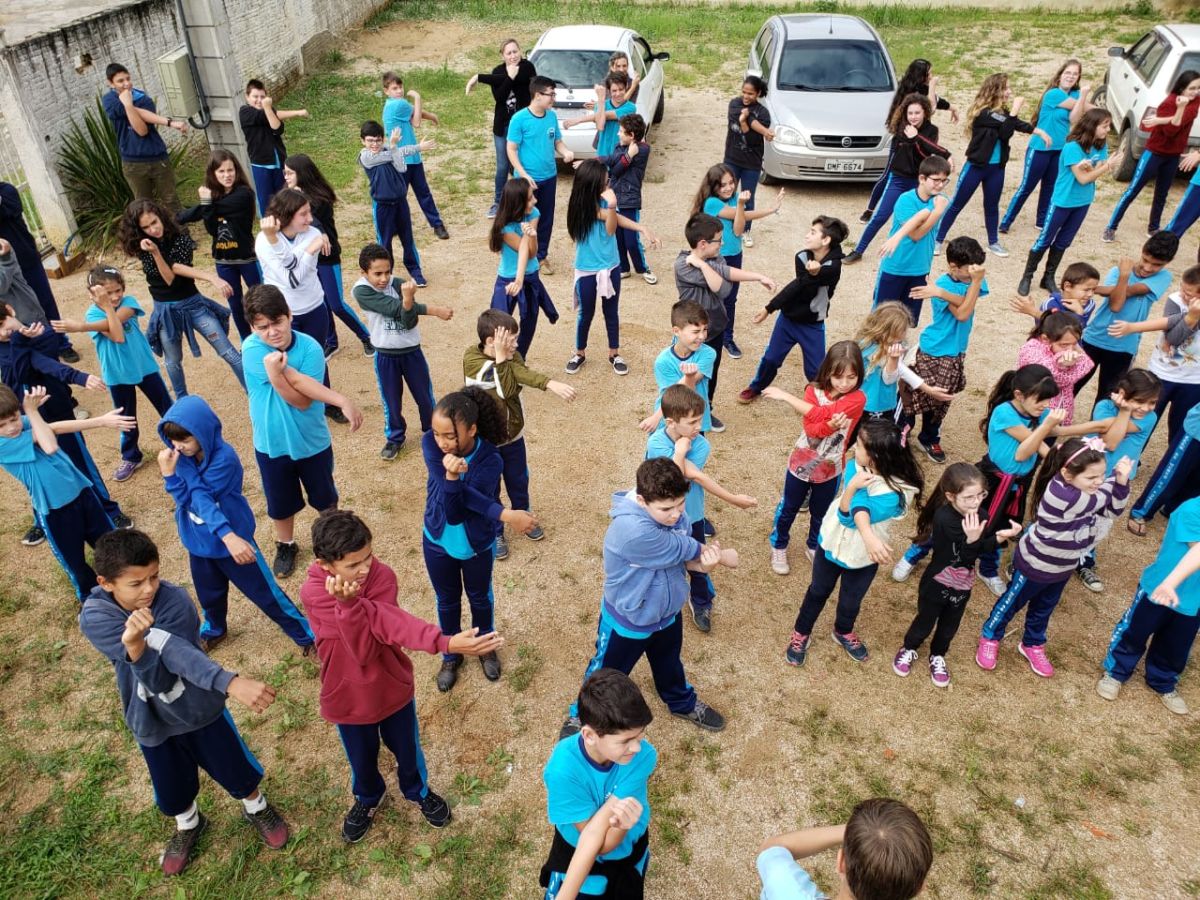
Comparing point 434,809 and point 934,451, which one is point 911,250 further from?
point 434,809

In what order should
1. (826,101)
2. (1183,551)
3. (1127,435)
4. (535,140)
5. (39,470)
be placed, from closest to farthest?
1. (1183,551)
2. (39,470)
3. (1127,435)
4. (535,140)
5. (826,101)

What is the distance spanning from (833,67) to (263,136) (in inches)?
290

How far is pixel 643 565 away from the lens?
356 centimetres

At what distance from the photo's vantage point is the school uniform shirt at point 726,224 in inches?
263

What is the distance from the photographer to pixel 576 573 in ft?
17.5

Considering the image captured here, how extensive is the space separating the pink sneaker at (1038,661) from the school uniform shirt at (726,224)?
3.77 meters

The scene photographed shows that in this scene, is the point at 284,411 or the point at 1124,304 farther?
the point at 1124,304

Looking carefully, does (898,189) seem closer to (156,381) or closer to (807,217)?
(807,217)

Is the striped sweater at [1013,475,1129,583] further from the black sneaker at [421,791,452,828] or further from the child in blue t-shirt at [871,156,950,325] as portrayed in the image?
the black sneaker at [421,791,452,828]

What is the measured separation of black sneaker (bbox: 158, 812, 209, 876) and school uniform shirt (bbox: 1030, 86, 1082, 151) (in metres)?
9.66

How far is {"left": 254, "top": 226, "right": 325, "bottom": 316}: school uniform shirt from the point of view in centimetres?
592

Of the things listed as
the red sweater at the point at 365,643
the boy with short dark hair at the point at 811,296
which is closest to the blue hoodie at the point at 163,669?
the red sweater at the point at 365,643

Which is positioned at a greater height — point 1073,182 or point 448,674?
point 1073,182

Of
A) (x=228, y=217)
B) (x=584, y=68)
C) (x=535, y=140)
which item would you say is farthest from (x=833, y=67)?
(x=228, y=217)
